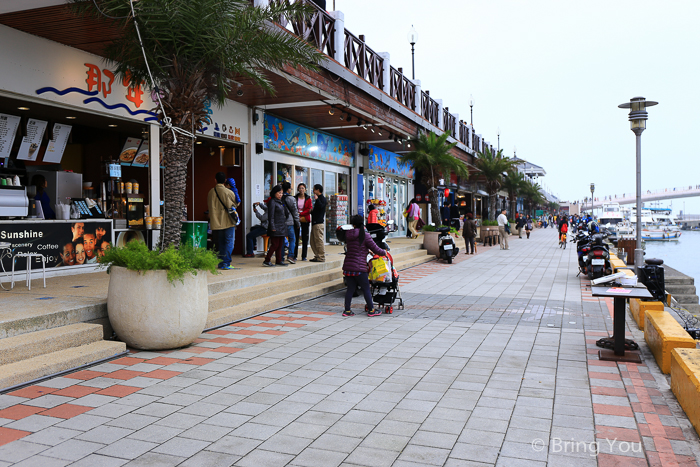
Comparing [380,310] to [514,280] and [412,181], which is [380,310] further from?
[412,181]

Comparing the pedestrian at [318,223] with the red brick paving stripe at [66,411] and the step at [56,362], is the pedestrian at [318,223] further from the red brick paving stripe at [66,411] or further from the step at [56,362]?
the red brick paving stripe at [66,411]

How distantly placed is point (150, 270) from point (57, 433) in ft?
7.18

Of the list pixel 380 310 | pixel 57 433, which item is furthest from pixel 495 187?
pixel 57 433

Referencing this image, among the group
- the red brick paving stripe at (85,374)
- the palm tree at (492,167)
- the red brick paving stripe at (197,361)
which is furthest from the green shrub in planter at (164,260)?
the palm tree at (492,167)

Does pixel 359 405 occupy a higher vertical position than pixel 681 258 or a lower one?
higher

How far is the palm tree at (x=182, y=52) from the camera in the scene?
20.4 feet

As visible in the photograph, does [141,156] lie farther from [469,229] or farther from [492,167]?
[492,167]

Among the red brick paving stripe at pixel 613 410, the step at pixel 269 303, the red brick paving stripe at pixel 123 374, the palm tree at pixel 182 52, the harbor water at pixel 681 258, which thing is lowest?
the harbor water at pixel 681 258

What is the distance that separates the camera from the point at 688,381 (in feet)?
12.6

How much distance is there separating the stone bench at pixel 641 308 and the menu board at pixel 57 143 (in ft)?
30.6

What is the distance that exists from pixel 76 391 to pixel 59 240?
4.40 m

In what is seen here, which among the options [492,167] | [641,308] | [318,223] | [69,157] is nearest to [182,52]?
[69,157]

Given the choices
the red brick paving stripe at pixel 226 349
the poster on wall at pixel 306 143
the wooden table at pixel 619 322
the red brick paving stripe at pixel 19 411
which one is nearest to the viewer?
the red brick paving stripe at pixel 19 411

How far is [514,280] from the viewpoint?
12312mm
